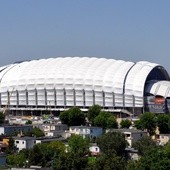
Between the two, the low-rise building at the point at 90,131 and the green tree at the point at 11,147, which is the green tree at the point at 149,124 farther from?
the green tree at the point at 11,147

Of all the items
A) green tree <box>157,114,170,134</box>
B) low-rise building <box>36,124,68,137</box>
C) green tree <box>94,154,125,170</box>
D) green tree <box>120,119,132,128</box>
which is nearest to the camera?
green tree <box>94,154,125,170</box>

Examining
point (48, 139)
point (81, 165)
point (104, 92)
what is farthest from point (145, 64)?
point (81, 165)

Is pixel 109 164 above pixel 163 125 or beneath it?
beneath

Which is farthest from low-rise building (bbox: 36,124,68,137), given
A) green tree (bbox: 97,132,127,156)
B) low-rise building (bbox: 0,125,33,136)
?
green tree (bbox: 97,132,127,156)

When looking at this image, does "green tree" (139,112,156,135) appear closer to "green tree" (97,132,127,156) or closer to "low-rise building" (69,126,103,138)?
"low-rise building" (69,126,103,138)

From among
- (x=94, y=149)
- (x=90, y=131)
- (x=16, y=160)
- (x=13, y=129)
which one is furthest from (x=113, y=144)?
(x=13, y=129)

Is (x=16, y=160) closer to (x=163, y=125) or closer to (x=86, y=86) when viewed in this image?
(x=163, y=125)

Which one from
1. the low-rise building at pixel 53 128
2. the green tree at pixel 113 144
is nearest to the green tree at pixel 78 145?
the green tree at pixel 113 144

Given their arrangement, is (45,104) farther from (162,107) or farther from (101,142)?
(101,142)
